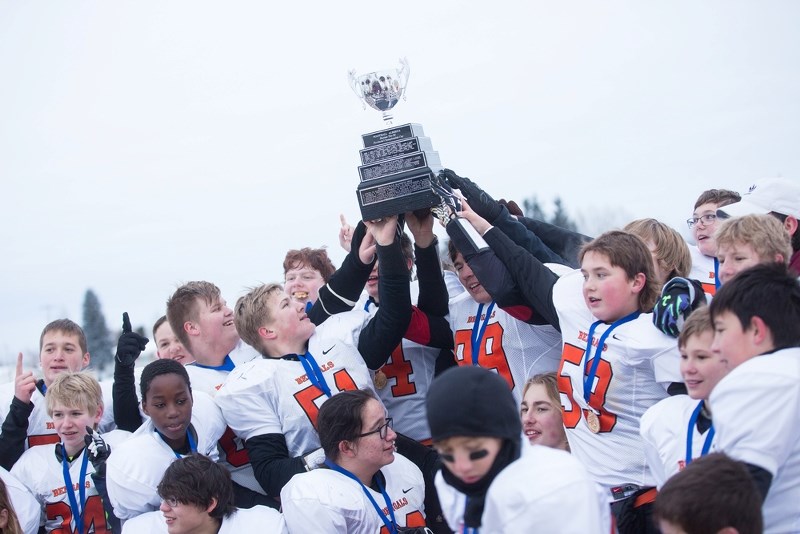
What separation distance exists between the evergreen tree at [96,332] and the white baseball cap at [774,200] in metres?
30.1

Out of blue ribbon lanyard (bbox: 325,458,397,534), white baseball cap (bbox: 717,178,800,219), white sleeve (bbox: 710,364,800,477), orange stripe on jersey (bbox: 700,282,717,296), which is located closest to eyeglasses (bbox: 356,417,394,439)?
blue ribbon lanyard (bbox: 325,458,397,534)

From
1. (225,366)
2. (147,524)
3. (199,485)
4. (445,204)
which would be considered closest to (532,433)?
(445,204)

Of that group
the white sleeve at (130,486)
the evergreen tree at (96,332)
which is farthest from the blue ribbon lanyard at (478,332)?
the evergreen tree at (96,332)

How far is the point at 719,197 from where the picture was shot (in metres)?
5.41

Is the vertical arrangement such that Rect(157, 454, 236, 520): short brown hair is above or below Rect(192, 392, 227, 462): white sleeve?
below

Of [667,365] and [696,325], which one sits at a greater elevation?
[696,325]

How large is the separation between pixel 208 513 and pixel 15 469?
169 centimetres

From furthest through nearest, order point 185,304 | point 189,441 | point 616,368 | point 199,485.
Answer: point 185,304, point 189,441, point 199,485, point 616,368

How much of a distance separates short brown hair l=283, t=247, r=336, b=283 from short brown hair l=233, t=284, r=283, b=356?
0.72m

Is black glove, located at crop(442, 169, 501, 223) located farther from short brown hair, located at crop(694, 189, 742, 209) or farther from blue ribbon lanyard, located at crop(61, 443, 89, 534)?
blue ribbon lanyard, located at crop(61, 443, 89, 534)

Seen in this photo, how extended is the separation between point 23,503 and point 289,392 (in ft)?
5.45

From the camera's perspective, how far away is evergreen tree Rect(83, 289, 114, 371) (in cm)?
3206

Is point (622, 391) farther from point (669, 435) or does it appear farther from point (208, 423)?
point (208, 423)

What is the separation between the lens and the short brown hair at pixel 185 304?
5.48 metres
